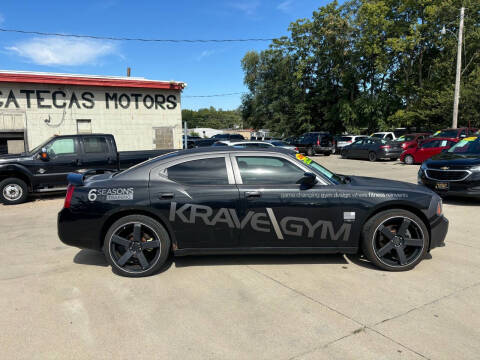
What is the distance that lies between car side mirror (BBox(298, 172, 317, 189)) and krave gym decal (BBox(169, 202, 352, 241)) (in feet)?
1.31

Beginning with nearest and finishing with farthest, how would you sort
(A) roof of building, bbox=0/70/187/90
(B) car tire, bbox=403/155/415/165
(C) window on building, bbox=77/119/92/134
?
(A) roof of building, bbox=0/70/187/90 < (C) window on building, bbox=77/119/92/134 < (B) car tire, bbox=403/155/415/165

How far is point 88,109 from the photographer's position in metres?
14.1

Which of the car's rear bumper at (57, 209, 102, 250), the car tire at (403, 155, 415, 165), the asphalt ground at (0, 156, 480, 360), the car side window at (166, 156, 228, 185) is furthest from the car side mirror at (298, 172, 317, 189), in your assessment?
the car tire at (403, 155, 415, 165)

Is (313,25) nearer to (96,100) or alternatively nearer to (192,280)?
(96,100)

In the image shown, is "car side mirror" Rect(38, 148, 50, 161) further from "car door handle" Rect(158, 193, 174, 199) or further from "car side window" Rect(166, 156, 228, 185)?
"car door handle" Rect(158, 193, 174, 199)

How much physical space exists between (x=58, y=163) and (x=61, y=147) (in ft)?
1.55

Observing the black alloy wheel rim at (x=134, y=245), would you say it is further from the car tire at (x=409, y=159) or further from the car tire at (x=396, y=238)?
the car tire at (x=409, y=159)

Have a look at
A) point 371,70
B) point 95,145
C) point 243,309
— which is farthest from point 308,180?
point 371,70

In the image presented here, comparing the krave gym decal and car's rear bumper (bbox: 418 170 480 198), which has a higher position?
the krave gym decal

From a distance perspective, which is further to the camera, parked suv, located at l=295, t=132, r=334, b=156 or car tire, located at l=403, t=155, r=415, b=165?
parked suv, located at l=295, t=132, r=334, b=156

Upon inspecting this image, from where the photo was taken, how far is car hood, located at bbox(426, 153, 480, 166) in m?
7.49

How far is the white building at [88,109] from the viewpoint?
42.5 feet

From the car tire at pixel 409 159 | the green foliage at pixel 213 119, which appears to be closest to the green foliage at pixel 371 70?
the car tire at pixel 409 159

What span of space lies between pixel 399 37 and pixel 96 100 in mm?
28226
